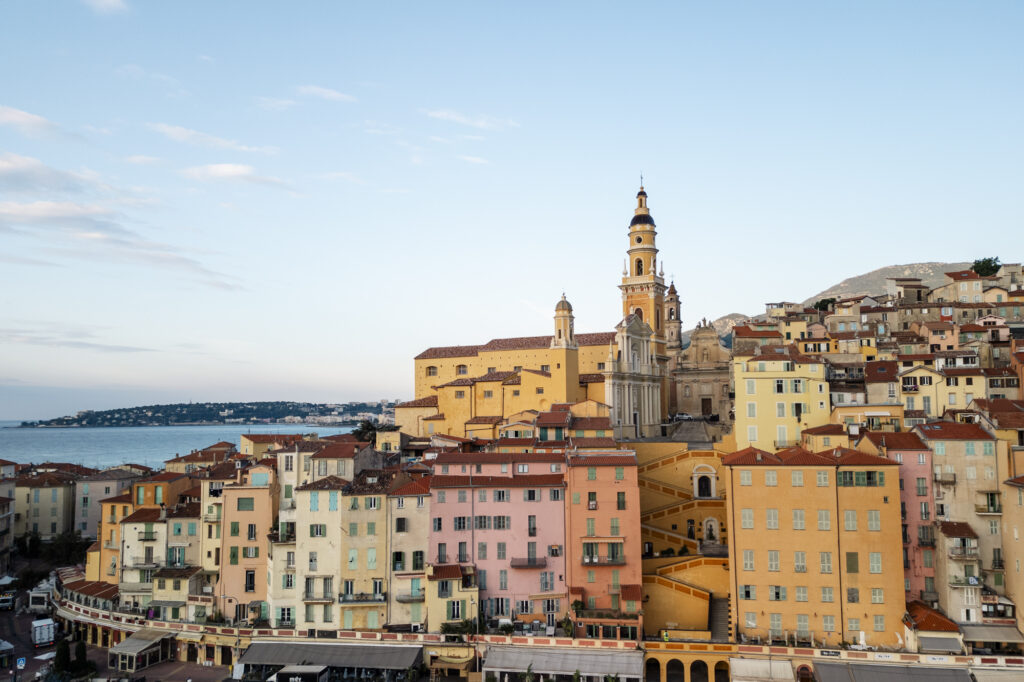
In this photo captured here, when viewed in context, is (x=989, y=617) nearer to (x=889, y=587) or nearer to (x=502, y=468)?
(x=889, y=587)

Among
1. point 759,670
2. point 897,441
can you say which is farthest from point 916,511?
point 759,670

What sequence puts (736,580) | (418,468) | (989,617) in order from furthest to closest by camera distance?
(418,468), (736,580), (989,617)

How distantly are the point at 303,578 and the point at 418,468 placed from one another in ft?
33.6

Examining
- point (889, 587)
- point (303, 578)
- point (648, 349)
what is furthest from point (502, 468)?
point (648, 349)

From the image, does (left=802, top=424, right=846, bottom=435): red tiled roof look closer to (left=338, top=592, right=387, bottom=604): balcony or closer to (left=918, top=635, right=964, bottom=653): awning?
(left=918, top=635, right=964, bottom=653): awning

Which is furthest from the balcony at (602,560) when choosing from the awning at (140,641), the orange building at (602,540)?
the awning at (140,641)

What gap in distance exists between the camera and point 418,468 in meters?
49.9

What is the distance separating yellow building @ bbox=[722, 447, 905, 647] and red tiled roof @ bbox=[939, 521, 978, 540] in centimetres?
261

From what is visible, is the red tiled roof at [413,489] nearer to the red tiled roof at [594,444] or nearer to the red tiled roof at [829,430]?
the red tiled roof at [594,444]

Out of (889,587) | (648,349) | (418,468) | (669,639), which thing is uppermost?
(648,349)

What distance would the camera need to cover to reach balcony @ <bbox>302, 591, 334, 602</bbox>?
42719 mm

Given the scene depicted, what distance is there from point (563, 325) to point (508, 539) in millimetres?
32539

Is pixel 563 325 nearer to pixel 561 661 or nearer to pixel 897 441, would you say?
pixel 897 441

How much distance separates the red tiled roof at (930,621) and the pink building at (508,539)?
1766cm
